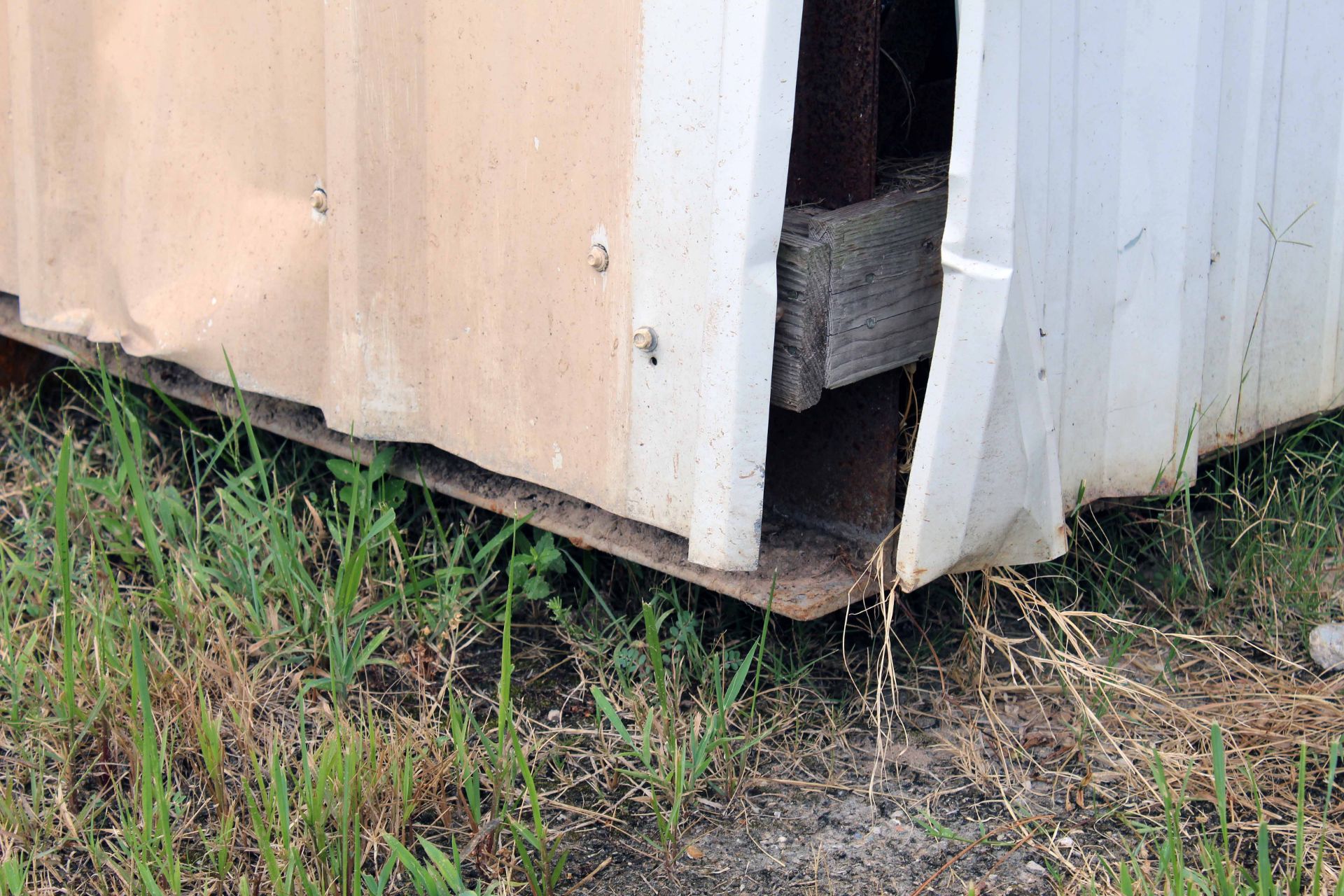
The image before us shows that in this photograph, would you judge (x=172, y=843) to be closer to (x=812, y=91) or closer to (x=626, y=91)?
(x=626, y=91)

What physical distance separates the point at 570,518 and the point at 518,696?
1.16 feet

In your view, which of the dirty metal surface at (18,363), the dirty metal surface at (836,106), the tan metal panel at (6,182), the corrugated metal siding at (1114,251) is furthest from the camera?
the dirty metal surface at (18,363)

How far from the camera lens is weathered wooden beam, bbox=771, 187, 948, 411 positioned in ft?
6.51

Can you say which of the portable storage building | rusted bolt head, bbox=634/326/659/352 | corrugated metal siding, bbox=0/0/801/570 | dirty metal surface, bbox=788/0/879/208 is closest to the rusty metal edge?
the portable storage building

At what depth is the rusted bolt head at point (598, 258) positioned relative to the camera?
2.09 meters

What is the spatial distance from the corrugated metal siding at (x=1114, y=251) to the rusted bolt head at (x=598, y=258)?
557mm

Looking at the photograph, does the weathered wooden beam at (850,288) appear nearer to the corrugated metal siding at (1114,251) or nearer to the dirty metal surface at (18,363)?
the corrugated metal siding at (1114,251)

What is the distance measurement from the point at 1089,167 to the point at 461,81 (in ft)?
3.57

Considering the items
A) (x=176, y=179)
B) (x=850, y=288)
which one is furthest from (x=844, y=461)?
(x=176, y=179)

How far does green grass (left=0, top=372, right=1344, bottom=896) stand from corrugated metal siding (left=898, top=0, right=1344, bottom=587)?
0.90 feet

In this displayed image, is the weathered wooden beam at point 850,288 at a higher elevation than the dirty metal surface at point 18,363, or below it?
higher

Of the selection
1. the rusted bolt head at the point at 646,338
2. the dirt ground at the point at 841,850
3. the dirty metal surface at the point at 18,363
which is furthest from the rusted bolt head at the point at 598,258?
the dirty metal surface at the point at 18,363

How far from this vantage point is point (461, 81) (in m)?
2.25

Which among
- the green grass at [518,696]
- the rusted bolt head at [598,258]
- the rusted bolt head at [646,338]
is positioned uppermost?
the rusted bolt head at [598,258]
